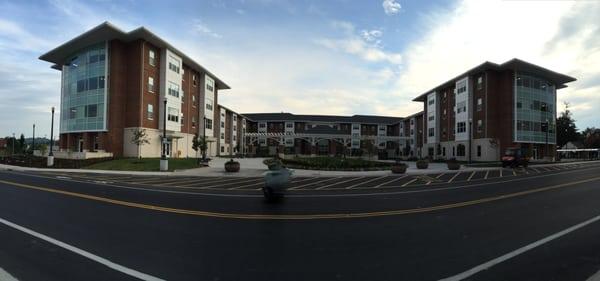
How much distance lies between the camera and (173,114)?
48812 mm

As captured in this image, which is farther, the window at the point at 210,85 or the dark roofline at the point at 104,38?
the window at the point at 210,85

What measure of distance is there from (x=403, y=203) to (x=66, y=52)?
51.1 metres

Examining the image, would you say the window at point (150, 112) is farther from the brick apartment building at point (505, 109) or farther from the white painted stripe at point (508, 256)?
the white painted stripe at point (508, 256)

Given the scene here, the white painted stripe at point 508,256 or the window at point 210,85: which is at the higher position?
the window at point 210,85

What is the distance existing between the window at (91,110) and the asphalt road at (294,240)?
34911 millimetres

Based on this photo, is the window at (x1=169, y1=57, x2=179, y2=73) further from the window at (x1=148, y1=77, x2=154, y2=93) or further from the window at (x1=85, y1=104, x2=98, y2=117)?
the window at (x1=85, y1=104, x2=98, y2=117)

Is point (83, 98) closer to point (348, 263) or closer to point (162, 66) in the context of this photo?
point (162, 66)

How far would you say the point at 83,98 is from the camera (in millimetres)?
44438

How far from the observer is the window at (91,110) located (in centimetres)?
4322

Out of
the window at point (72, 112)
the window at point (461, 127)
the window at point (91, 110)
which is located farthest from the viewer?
the window at point (461, 127)

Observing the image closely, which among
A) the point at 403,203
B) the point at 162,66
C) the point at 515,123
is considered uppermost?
the point at 162,66

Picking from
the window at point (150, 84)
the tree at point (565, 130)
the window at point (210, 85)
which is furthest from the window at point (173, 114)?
the tree at point (565, 130)

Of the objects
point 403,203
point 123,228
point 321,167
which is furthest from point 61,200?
point 321,167

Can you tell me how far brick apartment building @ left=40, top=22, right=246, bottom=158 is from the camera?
4247 centimetres
